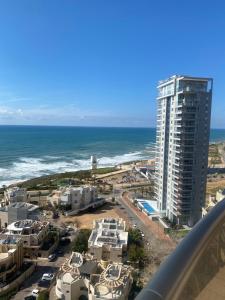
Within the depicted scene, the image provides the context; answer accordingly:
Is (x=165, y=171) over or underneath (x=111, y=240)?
over

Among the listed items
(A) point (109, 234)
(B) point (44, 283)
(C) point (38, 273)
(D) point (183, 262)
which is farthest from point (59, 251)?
(D) point (183, 262)

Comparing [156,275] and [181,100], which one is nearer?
[156,275]

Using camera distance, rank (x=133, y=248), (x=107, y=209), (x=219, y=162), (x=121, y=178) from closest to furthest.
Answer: (x=133, y=248) < (x=107, y=209) < (x=121, y=178) < (x=219, y=162)

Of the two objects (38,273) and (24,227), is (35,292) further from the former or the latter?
(24,227)

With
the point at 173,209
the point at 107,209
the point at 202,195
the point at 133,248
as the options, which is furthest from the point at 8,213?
the point at 202,195

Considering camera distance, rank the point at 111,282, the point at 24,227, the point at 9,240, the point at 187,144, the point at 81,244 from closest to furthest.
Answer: the point at 111,282 < the point at 9,240 < the point at 81,244 < the point at 24,227 < the point at 187,144

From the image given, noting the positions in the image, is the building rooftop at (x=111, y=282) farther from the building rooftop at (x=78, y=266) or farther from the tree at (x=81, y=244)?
the tree at (x=81, y=244)

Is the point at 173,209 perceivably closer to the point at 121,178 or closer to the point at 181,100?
the point at 181,100
